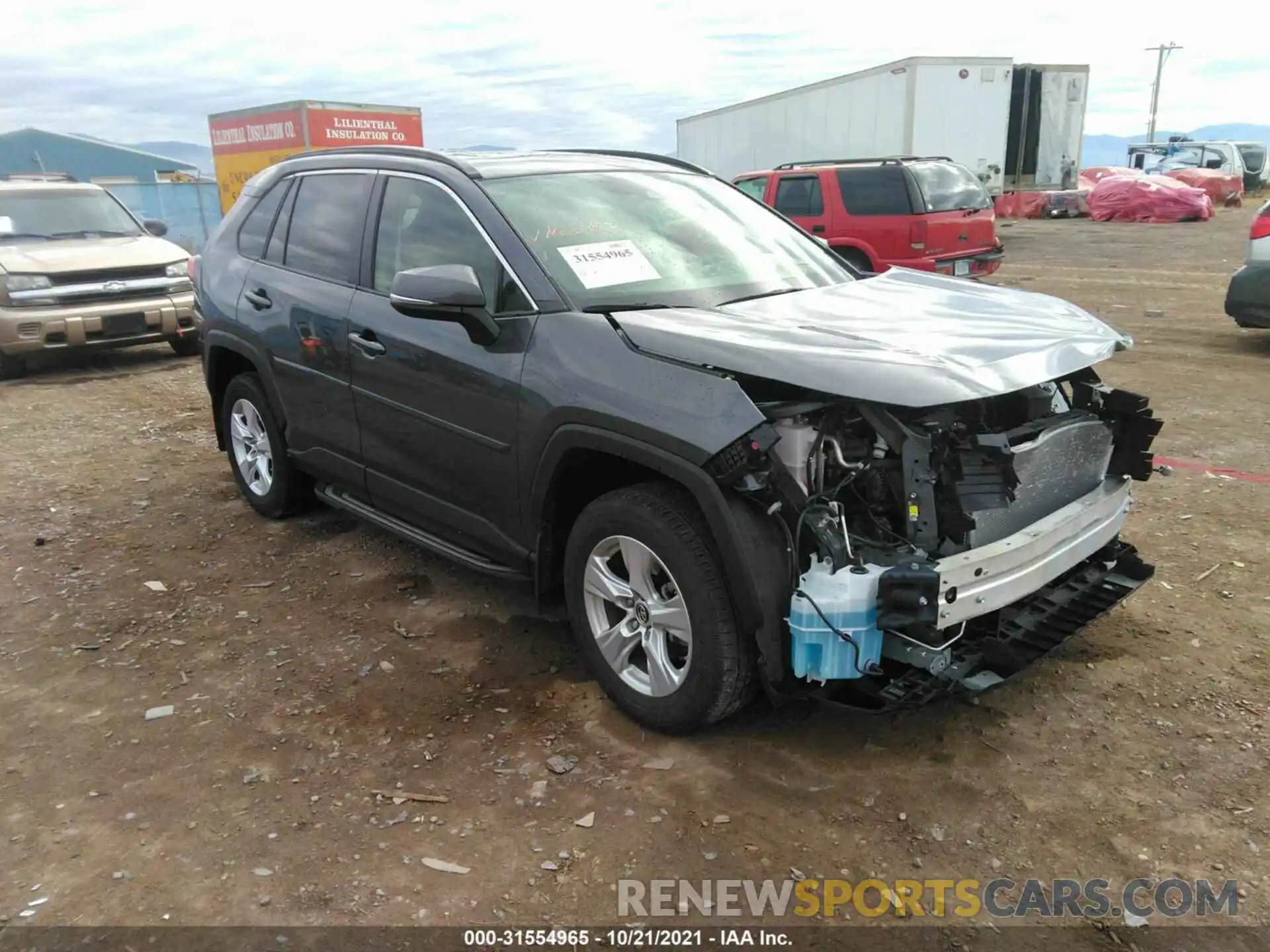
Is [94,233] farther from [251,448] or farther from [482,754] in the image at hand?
[482,754]

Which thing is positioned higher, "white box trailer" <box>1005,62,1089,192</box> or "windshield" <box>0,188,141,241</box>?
"white box trailer" <box>1005,62,1089,192</box>

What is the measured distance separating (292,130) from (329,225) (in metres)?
16.5

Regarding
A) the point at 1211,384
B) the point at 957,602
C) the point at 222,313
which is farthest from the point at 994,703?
the point at 1211,384

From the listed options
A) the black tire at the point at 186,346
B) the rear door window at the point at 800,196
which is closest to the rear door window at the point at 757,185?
the rear door window at the point at 800,196

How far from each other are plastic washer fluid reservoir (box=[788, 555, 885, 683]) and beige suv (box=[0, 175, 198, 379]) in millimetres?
7986

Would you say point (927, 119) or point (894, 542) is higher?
point (927, 119)

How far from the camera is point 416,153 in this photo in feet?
13.1

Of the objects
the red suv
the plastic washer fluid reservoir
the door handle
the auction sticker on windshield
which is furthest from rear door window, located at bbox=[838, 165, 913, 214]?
the plastic washer fluid reservoir

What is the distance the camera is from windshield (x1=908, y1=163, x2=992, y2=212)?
11375 mm

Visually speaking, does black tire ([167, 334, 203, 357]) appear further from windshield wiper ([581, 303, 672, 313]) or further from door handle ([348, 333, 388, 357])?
windshield wiper ([581, 303, 672, 313])

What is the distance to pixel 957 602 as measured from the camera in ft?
8.84

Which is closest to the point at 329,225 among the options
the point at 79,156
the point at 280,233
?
the point at 280,233

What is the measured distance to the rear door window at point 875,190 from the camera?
11.4 metres

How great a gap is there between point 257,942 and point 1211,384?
7.90m
